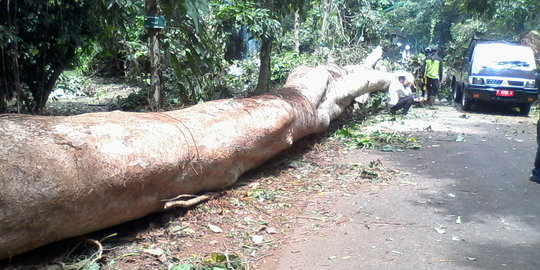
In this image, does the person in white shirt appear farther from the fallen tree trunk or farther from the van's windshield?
the fallen tree trunk

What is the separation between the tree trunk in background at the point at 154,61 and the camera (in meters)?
6.15

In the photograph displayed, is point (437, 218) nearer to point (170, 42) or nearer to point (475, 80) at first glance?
point (170, 42)

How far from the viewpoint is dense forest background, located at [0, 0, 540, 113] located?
6.65 m

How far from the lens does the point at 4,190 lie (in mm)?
3008

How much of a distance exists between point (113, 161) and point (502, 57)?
12870 mm

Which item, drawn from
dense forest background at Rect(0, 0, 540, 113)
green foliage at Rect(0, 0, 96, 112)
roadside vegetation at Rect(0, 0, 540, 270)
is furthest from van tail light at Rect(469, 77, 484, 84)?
green foliage at Rect(0, 0, 96, 112)

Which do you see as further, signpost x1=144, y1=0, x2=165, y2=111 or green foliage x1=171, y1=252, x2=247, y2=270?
signpost x1=144, y1=0, x2=165, y2=111

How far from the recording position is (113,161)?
373cm

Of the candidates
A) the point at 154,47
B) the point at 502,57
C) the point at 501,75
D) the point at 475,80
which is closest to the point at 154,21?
the point at 154,47

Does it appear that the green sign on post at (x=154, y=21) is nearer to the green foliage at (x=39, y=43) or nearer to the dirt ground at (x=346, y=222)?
the dirt ground at (x=346, y=222)

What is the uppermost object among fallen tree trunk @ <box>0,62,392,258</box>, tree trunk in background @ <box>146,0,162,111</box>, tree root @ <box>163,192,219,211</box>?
tree trunk in background @ <box>146,0,162,111</box>

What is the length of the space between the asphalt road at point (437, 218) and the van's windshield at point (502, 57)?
5746 millimetres

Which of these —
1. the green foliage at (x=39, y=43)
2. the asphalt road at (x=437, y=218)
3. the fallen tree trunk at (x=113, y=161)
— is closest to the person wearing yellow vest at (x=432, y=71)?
the asphalt road at (x=437, y=218)

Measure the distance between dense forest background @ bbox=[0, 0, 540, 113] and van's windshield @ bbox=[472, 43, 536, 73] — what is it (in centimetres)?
228
